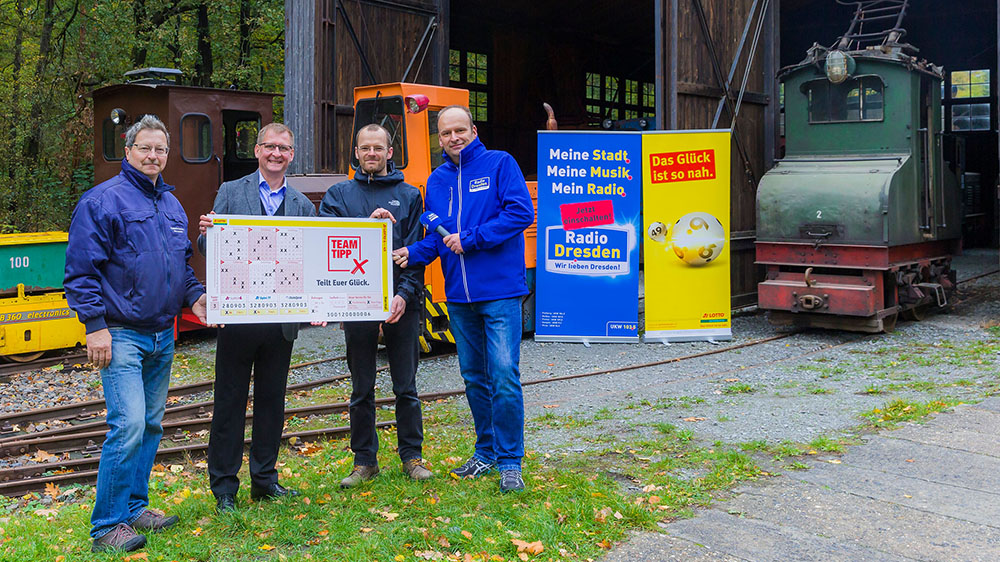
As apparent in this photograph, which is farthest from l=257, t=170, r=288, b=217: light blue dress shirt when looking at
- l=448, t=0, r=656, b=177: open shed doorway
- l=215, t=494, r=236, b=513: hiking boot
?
l=448, t=0, r=656, b=177: open shed doorway

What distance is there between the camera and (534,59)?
959 inches

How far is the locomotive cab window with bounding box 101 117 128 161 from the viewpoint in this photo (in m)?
13.0

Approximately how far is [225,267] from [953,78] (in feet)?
82.3

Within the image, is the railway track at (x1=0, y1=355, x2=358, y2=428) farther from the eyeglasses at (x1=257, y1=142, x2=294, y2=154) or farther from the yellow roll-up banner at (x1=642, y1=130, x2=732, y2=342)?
the yellow roll-up banner at (x1=642, y1=130, x2=732, y2=342)

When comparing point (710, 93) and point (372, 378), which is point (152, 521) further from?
point (710, 93)

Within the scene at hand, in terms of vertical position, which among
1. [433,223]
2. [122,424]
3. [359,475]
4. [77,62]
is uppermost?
[77,62]

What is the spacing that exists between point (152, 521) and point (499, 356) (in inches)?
82.5

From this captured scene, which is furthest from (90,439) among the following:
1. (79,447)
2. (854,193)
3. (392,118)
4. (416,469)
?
(854,193)

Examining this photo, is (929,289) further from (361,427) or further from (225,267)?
(225,267)

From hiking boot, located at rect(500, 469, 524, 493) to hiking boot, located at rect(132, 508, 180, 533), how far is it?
1.81 metres

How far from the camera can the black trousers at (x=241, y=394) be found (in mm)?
4871

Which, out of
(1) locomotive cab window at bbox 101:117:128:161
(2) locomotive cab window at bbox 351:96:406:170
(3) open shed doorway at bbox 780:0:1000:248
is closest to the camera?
(2) locomotive cab window at bbox 351:96:406:170

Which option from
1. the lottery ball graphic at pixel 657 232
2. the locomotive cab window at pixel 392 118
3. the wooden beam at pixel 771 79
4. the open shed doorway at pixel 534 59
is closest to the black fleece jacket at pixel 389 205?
the locomotive cab window at pixel 392 118

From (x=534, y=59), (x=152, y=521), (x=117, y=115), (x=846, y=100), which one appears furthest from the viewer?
(x=534, y=59)
